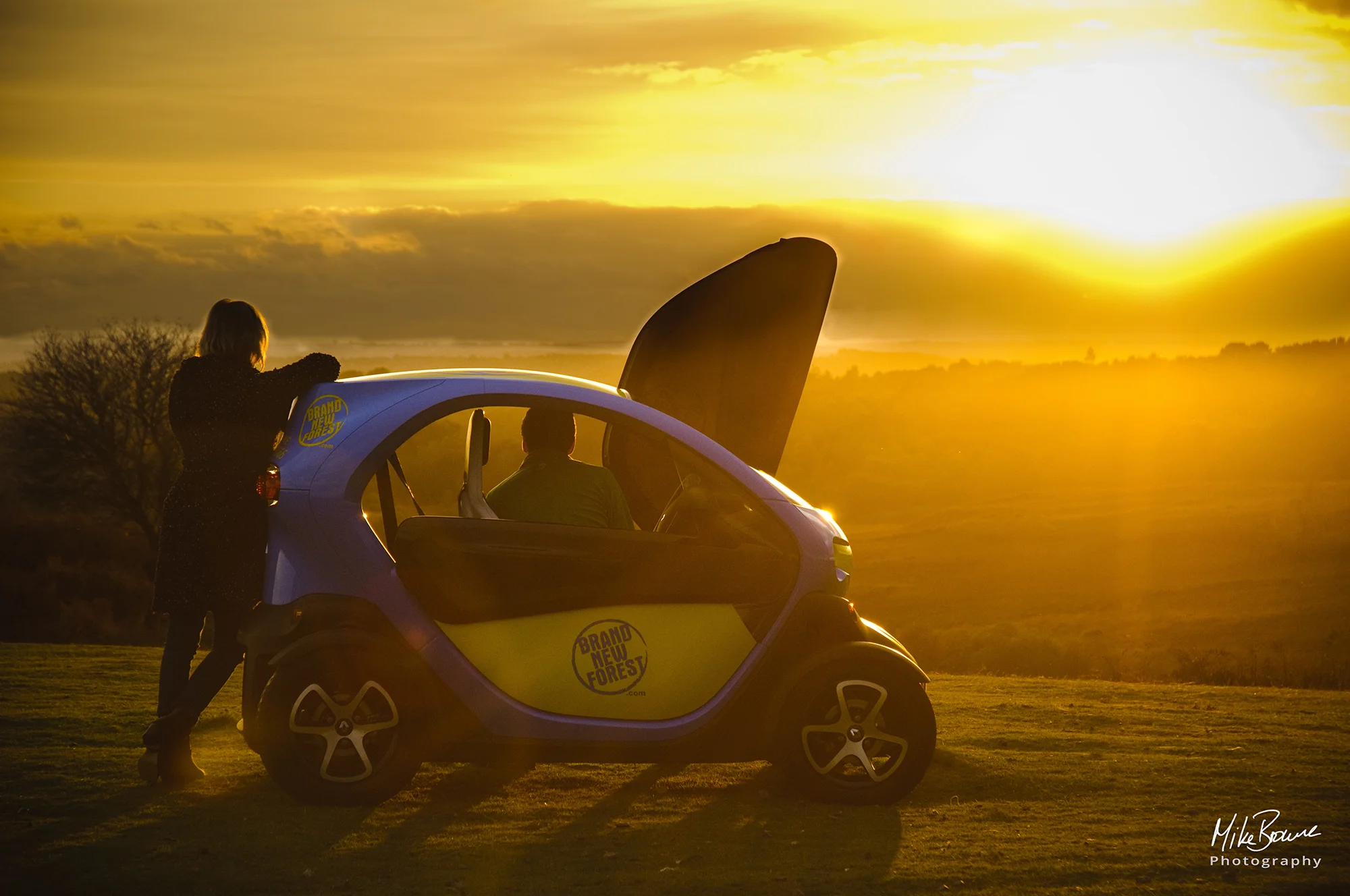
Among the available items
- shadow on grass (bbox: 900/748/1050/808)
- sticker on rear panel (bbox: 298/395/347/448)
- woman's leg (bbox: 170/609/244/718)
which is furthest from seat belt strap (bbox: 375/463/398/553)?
shadow on grass (bbox: 900/748/1050/808)

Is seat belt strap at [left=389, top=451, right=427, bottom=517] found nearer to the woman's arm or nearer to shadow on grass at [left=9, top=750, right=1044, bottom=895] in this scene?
the woman's arm

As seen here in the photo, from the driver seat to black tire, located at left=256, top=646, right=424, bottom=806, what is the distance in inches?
29.7

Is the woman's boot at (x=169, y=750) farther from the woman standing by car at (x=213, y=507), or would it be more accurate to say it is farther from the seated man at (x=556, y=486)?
the seated man at (x=556, y=486)

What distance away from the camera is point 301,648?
16.4 feet

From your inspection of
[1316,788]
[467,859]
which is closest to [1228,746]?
[1316,788]

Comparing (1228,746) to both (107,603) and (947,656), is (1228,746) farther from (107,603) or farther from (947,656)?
(107,603)

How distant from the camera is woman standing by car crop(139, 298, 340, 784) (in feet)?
17.8

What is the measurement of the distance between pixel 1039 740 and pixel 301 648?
3980mm

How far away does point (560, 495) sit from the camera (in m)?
5.48

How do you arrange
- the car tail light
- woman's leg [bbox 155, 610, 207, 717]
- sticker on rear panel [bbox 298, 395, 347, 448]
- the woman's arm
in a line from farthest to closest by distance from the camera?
1. woman's leg [bbox 155, 610, 207, 717]
2. the woman's arm
3. sticker on rear panel [bbox 298, 395, 347, 448]
4. the car tail light

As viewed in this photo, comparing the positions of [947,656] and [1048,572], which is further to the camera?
[1048,572]

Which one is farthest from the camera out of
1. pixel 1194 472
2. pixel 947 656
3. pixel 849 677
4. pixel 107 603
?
pixel 1194 472

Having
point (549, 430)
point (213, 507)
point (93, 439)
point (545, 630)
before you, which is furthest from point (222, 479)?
point (93, 439)

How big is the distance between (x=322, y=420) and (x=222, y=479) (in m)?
0.55
